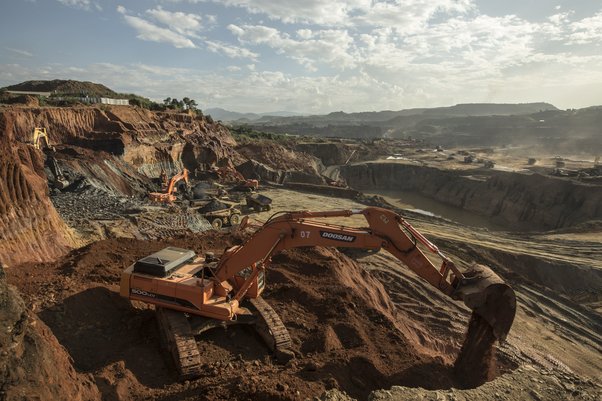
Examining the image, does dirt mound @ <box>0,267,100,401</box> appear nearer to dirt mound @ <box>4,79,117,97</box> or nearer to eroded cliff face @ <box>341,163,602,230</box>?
eroded cliff face @ <box>341,163,602,230</box>

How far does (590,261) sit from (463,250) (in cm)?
622

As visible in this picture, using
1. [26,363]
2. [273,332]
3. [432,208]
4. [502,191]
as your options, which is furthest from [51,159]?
[502,191]

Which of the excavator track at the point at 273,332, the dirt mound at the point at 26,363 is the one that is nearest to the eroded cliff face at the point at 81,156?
the dirt mound at the point at 26,363

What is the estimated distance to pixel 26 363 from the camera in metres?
5.22

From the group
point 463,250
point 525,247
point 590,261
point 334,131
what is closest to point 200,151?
point 463,250

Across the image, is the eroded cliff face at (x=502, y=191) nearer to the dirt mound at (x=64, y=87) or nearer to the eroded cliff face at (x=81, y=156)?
the eroded cliff face at (x=81, y=156)

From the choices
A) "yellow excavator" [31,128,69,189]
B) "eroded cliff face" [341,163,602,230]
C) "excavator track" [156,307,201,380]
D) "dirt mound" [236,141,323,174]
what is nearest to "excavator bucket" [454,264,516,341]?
"excavator track" [156,307,201,380]

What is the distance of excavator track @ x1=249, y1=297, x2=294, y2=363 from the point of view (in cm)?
827

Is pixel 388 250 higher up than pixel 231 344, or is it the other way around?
pixel 388 250

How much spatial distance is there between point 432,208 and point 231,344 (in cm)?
3975

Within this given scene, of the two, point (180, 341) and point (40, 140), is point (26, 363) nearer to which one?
point (180, 341)

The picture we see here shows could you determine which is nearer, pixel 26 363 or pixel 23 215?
pixel 26 363

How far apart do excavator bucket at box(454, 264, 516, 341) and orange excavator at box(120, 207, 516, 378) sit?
0.02 metres

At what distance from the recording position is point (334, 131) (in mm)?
151000
